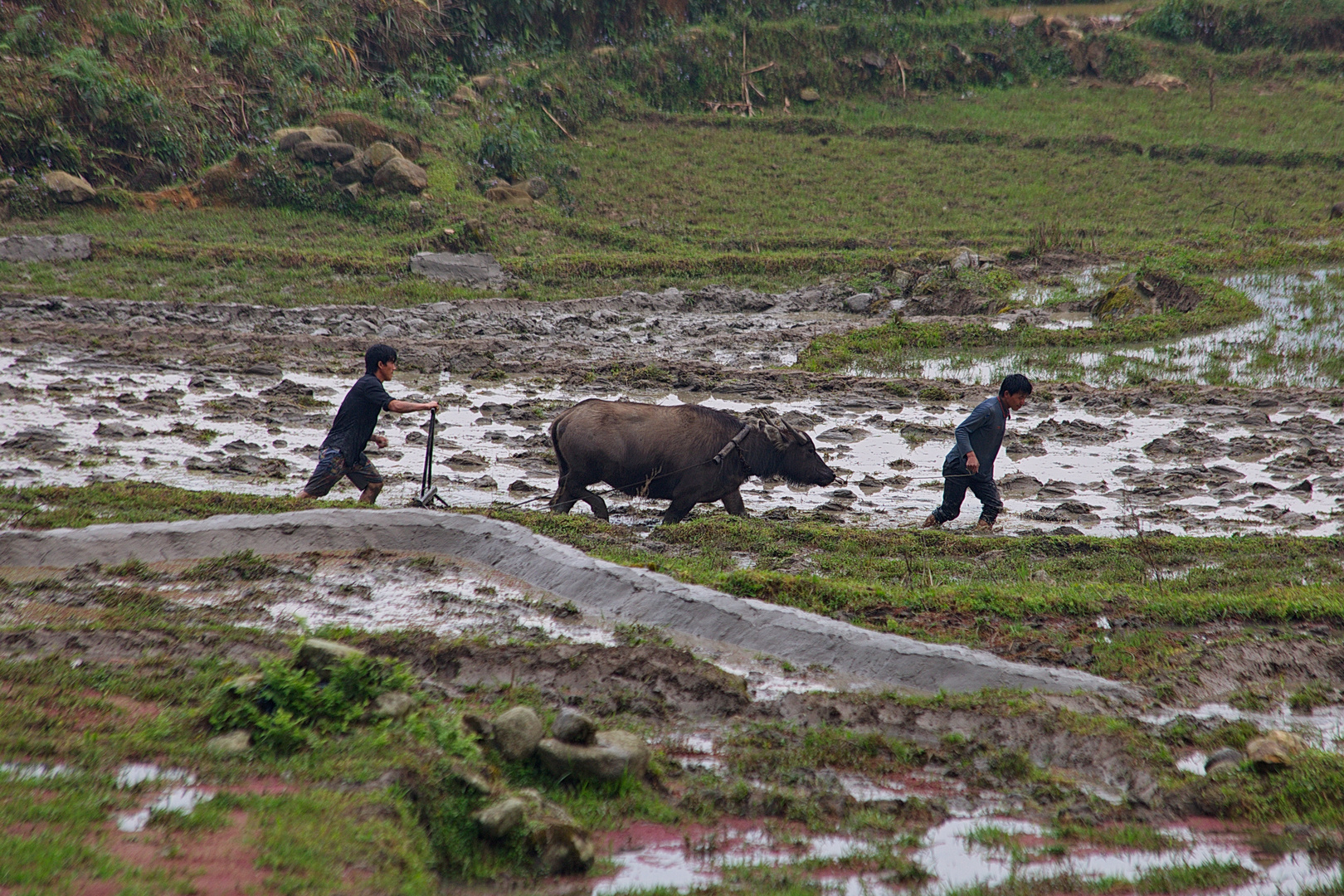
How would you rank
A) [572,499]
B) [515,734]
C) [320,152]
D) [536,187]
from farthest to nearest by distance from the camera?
1. [536,187]
2. [320,152]
3. [572,499]
4. [515,734]

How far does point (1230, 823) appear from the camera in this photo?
3.86 metres

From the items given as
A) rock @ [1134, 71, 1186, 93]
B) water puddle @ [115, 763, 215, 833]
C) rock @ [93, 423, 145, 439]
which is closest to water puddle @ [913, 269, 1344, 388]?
rock @ [93, 423, 145, 439]

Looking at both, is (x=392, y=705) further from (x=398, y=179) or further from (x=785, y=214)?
(x=785, y=214)

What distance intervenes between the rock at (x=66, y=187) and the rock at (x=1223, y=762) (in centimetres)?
2098

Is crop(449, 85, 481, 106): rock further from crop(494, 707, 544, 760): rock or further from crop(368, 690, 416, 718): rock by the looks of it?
crop(494, 707, 544, 760): rock

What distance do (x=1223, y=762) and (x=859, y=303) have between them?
13540 millimetres

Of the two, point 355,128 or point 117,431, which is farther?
point 355,128

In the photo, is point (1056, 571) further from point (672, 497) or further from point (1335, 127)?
point (1335, 127)

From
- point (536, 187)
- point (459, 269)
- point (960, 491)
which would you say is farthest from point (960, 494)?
point (536, 187)

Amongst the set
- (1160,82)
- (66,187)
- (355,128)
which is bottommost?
(66,187)

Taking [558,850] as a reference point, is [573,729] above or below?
above

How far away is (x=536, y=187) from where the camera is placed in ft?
75.6

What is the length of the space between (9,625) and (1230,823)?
5.57 meters

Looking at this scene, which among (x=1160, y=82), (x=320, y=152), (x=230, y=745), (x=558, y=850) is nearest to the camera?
(x=558, y=850)
